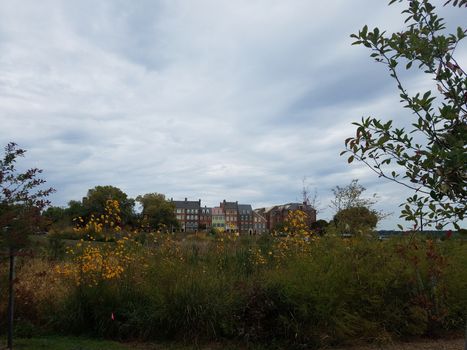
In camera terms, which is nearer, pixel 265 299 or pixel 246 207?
pixel 265 299

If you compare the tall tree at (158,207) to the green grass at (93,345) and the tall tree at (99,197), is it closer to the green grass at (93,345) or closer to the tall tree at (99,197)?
the tall tree at (99,197)

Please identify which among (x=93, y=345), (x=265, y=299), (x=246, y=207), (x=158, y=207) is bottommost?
(x=93, y=345)

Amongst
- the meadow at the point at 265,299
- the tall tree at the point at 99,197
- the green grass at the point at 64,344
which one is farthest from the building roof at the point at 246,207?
the green grass at the point at 64,344

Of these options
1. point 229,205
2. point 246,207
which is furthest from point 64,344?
point 229,205

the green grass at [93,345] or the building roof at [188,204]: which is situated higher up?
the building roof at [188,204]

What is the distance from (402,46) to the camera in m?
2.64

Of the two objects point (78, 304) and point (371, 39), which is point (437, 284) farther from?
point (78, 304)

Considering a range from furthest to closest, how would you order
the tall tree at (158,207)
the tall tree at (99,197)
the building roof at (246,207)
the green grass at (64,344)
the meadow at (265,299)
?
the building roof at (246,207) → the tall tree at (158,207) → the tall tree at (99,197) → the meadow at (265,299) → the green grass at (64,344)

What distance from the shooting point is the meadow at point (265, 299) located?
235 inches

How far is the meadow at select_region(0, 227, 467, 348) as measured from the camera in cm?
596

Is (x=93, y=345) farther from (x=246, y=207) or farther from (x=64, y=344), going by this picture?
(x=246, y=207)

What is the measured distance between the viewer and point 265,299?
6.04m

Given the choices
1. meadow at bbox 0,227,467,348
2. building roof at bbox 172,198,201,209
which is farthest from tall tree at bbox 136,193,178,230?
meadow at bbox 0,227,467,348

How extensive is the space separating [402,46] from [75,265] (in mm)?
6807
